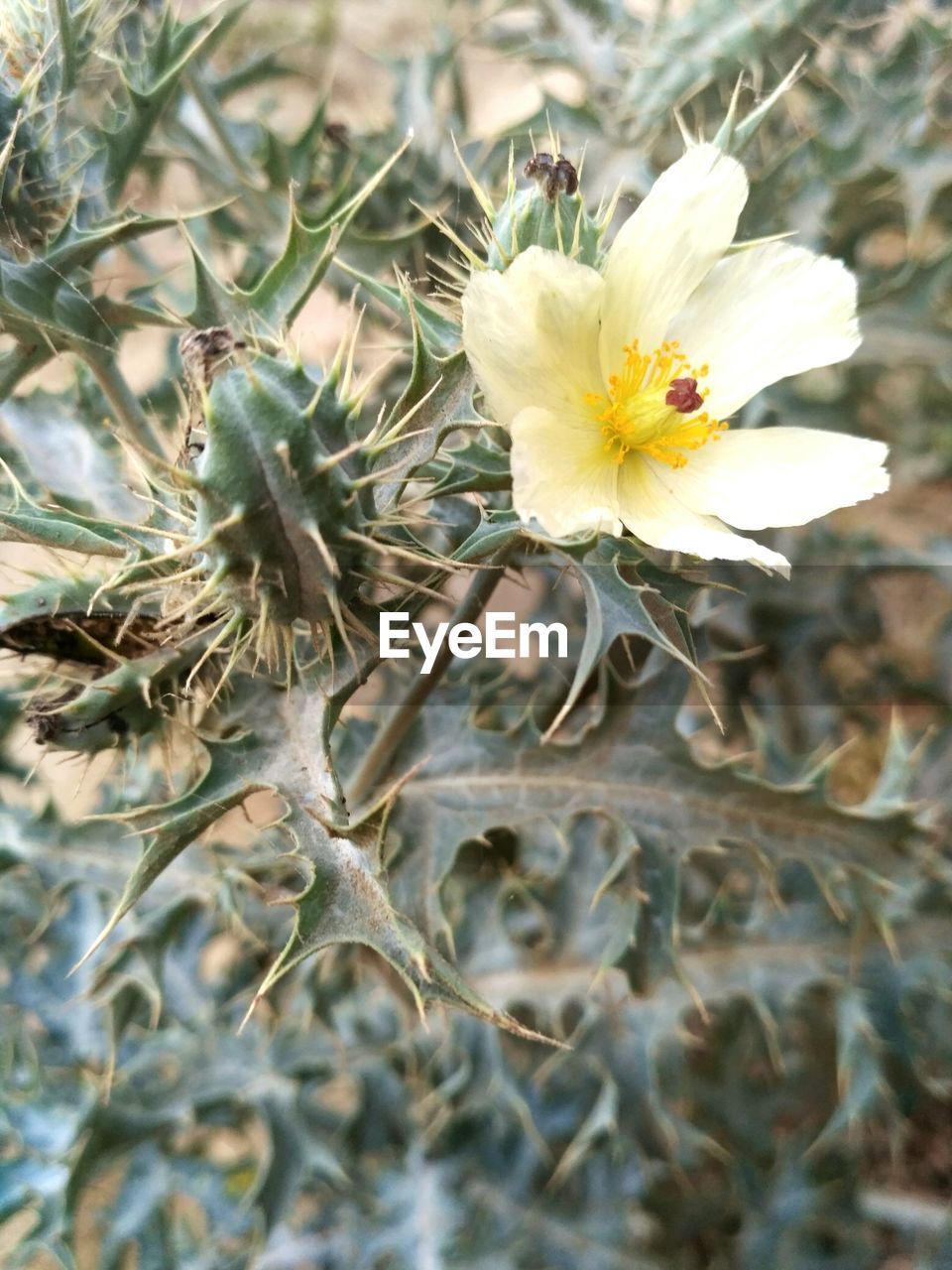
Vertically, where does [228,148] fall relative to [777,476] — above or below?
above

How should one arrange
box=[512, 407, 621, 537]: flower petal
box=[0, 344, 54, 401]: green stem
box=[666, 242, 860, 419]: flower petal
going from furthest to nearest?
box=[0, 344, 54, 401]: green stem → box=[666, 242, 860, 419]: flower petal → box=[512, 407, 621, 537]: flower petal

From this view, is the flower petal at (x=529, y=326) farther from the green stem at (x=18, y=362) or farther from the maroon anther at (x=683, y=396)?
the green stem at (x=18, y=362)

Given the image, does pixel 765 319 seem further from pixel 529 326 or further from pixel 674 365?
pixel 529 326

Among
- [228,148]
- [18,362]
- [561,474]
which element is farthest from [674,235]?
[228,148]

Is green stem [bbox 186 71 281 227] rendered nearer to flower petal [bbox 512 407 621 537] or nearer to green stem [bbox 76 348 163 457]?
green stem [bbox 76 348 163 457]

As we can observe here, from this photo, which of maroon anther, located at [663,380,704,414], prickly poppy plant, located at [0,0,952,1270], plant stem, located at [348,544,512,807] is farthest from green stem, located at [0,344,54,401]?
maroon anther, located at [663,380,704,414]

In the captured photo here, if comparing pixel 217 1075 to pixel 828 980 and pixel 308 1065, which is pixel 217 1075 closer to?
pixel 308 1065

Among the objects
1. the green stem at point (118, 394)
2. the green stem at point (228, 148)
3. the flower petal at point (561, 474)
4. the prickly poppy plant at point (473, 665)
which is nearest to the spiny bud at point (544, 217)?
the prickly poppy plant at point (473, 665)
